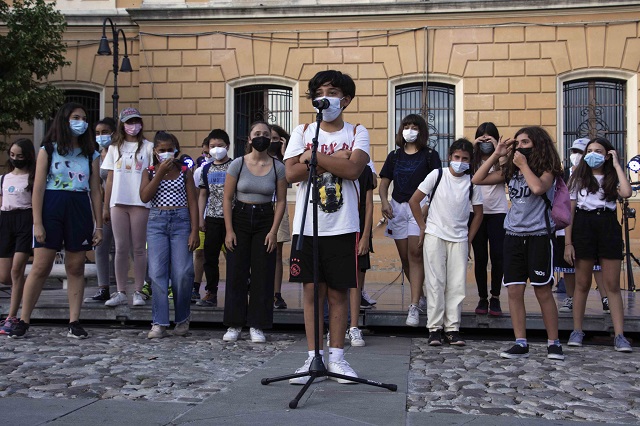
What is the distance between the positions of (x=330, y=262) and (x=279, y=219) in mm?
2171

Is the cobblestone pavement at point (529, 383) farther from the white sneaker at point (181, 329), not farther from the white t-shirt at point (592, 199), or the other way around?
the white sneaker at point (181, 329)

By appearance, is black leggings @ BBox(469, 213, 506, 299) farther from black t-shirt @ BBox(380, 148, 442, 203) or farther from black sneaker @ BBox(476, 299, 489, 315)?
black t-shirt @ BBox(380, 148, 442, 203)

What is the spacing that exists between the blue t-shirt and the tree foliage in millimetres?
10004

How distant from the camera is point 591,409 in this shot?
534 centimetres

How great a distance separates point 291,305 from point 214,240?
1.32 m

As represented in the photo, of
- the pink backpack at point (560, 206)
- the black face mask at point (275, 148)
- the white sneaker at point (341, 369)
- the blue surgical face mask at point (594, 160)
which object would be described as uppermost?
the black face mask at point (275, 148)

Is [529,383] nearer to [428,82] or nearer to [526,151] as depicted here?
[526,151]

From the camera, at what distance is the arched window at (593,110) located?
18625 millimetres

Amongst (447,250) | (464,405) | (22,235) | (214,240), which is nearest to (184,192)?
(214,240)

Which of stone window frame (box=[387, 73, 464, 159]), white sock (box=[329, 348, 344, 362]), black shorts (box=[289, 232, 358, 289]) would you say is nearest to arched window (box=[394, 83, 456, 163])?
stone window frame (box=[387, 73, 464, 159])

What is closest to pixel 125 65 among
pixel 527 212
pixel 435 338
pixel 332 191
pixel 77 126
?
pixel 77 126

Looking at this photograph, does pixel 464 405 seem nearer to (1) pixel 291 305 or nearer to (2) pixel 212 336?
(2) pixel 212 336

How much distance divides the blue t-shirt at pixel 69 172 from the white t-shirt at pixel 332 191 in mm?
3020

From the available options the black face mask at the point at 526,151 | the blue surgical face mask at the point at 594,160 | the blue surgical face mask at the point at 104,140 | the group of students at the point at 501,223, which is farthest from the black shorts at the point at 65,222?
the blue surgical face mask at the point at 594,160
